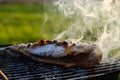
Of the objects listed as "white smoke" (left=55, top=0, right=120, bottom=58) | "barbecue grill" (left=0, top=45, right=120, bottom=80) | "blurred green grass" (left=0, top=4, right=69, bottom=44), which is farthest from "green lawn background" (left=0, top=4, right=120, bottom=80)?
"barbecue grill" (left=0, top=45, right=120, bottom=80)

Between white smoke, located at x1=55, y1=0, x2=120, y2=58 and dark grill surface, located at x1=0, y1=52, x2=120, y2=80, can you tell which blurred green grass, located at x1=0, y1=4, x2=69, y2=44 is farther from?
dark grill surface, located at x1=0, y1=52, x2=120, y2=80

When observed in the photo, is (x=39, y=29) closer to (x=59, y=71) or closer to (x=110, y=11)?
(x=110, y=11)

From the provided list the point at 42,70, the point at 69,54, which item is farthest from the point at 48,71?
the point at 69,54

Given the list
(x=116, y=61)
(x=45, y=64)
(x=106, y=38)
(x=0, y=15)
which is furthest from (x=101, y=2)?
(x=0, y=15)

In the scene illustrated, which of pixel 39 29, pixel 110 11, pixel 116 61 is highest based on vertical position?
pixel 110 11

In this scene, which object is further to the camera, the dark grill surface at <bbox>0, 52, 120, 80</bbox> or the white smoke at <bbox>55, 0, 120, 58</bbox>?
the white smoke at <bbox>55, 0, 120, 58</bbox>

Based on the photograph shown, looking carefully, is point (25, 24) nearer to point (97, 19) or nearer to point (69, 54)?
point (97, 19)
